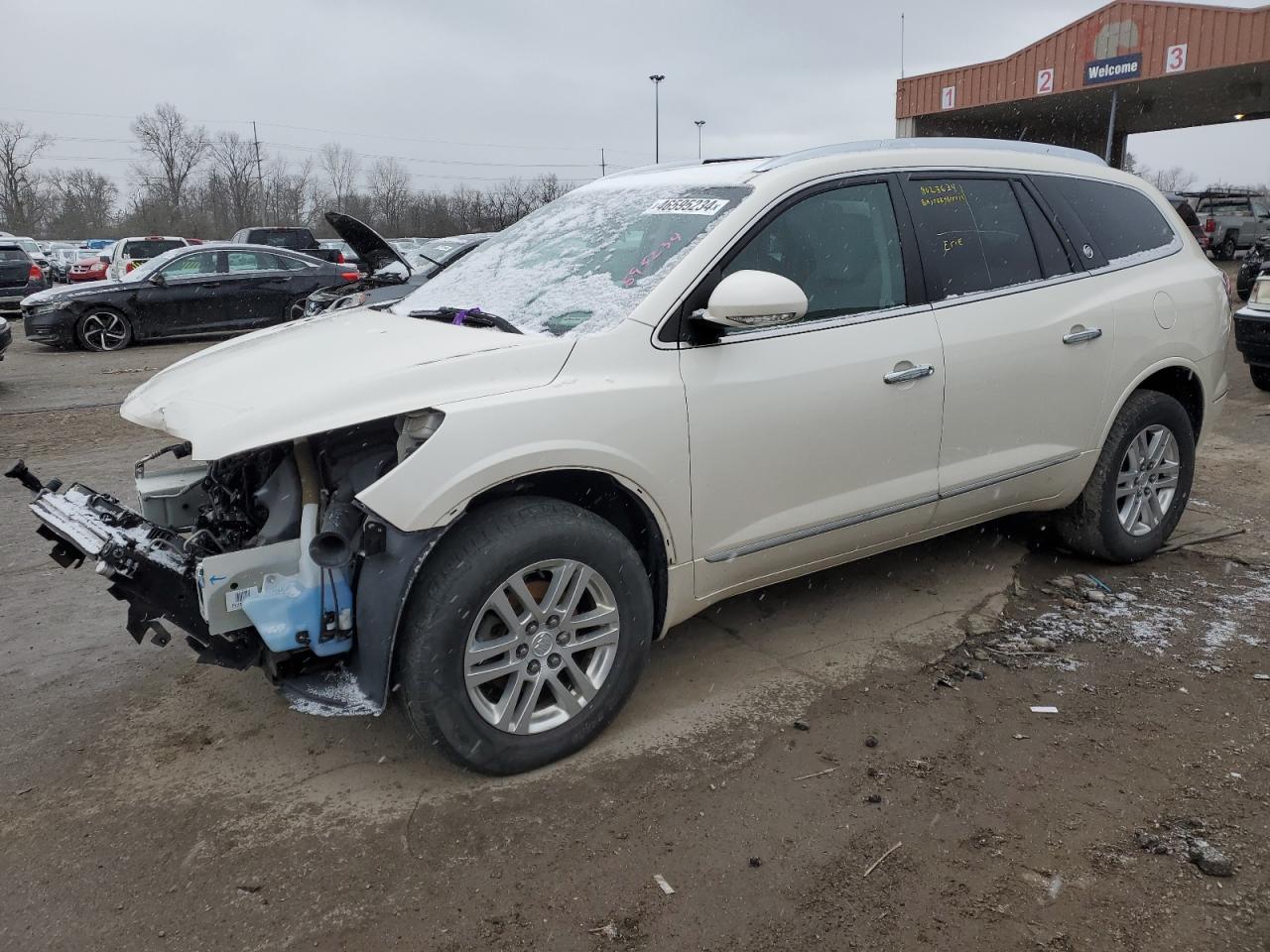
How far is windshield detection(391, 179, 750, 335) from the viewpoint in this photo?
3260 mm

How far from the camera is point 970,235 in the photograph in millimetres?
3900

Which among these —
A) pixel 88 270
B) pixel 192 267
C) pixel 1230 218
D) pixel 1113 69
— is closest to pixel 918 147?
pixel 192 267

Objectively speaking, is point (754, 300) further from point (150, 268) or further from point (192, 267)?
point (150, 268)

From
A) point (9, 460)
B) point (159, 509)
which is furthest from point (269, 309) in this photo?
point (159, 509)

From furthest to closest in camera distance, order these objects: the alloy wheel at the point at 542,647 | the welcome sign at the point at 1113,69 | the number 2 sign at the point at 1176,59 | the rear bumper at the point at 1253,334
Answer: the welcome sign at the point at 1113,69 → the number 2 sign at the point at 1176,59 → the rear bumper at the point at 1253,334 → the alloy wheel at the point at 542,647

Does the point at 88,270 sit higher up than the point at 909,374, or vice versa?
the point at 88,270

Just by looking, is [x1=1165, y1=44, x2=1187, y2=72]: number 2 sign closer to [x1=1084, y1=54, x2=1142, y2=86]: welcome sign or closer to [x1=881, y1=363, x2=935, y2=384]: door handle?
[x1=1084, y1=54, x2=1142, y2=86]: welcome sign

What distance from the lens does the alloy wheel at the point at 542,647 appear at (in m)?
2.83

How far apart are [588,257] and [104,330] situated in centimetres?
1286

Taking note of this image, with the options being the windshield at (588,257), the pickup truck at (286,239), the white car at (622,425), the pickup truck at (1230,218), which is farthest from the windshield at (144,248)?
the pickup truck at (1230,218)

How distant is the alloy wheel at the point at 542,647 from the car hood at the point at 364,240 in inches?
169

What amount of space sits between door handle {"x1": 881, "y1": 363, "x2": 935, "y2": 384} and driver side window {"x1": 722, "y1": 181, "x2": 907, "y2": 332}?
0.25 metres

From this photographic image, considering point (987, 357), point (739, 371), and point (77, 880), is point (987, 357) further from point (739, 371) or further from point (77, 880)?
point (77, 880)

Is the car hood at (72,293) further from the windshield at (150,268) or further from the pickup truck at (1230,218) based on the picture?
the pickup truck at (1230,218)
